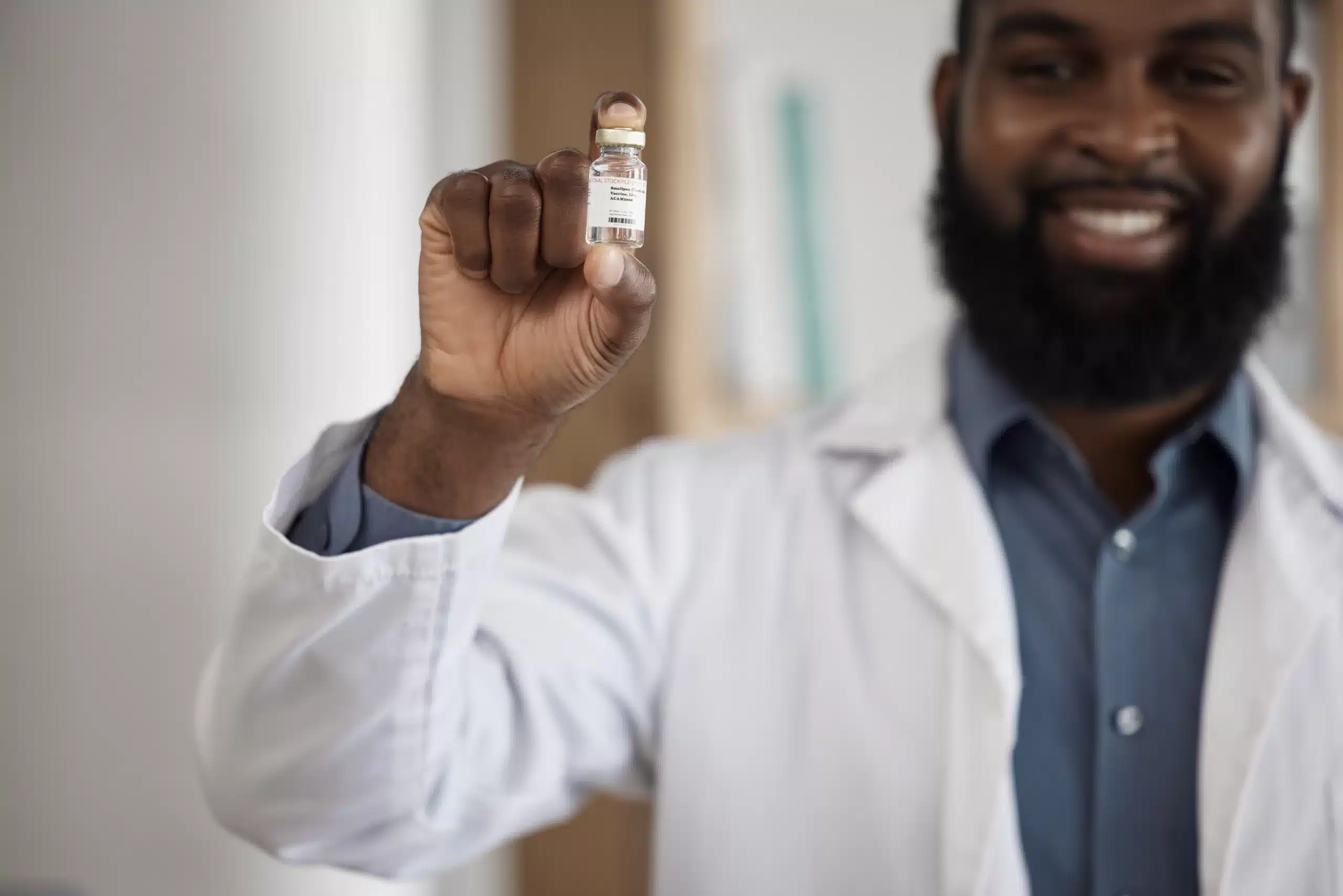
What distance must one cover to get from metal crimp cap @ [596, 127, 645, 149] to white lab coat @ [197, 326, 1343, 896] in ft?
0.75

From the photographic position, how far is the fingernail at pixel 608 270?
20.9 inches

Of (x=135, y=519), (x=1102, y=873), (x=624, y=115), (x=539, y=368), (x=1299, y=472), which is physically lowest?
(x=1102, y=873)

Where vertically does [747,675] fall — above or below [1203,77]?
below

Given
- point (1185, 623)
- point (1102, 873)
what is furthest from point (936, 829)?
point (1185, 623)

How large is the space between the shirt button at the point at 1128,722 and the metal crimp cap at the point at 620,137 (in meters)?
0.55

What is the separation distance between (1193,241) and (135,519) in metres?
1.02

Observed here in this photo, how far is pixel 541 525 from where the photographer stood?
3.10ft

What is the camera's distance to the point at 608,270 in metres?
0.53

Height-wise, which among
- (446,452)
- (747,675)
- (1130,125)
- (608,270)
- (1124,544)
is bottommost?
(747,675)

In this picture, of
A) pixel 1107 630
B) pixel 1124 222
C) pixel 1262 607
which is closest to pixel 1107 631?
pixel 1107 630

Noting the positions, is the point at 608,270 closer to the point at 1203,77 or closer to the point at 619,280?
the point at 619,280

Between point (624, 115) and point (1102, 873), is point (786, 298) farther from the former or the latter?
point (624, 115)

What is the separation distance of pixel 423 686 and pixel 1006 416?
51 centimetres

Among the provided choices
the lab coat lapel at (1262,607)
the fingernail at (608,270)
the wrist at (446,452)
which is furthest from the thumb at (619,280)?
the lab coat lapel at (1262,607)
